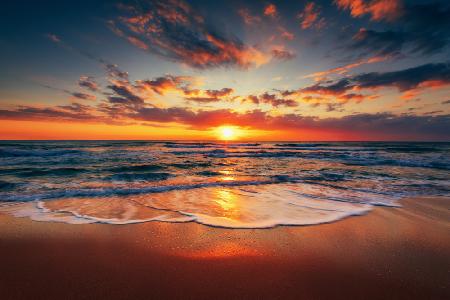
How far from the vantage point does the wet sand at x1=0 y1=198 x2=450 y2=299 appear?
2350 millimetres

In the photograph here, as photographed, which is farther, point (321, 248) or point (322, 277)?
point (321, 248)

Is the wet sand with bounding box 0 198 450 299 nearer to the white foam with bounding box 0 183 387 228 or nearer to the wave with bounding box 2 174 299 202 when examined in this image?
the white foam with bounding box 0 183 387 228

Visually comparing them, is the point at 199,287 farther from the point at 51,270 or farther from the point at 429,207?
the point at 429,207

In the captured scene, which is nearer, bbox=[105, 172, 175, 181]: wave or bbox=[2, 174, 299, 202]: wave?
bbox=[2, 174, 299, 202]: wave

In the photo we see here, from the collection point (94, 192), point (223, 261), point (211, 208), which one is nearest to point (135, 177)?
point (94, 192)

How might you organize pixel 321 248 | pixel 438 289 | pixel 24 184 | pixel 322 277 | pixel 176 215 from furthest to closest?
pixel 24 184
pixel 176 215
pixel 321 248
pixel 322 277
pixel 438 289

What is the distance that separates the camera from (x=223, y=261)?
292 centimetres

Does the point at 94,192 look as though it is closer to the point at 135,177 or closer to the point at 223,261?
the point at 135,177

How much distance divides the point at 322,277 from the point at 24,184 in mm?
10274

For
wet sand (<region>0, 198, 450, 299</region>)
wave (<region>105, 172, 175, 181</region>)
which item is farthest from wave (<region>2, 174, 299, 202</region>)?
wave (<region>105, 172, 175, 181</region>)

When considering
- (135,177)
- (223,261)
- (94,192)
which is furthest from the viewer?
(135,177)

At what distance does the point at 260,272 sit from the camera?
2660 mm

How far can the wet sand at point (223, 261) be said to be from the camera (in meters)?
2.35

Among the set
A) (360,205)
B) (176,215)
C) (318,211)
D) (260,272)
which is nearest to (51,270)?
(176,215)
